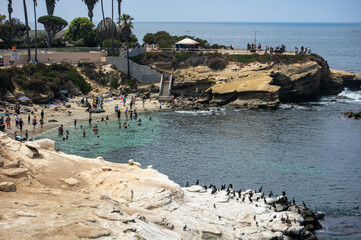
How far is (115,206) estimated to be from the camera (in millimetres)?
22906

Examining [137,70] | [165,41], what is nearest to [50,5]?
[165,41]

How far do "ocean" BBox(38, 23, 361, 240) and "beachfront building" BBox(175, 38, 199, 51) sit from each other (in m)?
20.8

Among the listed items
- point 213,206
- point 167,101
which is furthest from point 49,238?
point 167,101

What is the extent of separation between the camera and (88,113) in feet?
198

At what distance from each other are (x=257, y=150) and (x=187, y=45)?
40173 mm

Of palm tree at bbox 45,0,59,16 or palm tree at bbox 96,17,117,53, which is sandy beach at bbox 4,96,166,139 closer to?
palm tree at bbox 96,17,117,53

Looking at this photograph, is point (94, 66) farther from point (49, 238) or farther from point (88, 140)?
point (49, 238)

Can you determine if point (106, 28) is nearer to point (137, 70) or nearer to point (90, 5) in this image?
point (137, 70)

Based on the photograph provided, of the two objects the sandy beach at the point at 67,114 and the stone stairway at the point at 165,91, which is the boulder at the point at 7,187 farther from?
the stone stairway at the point at 165,91

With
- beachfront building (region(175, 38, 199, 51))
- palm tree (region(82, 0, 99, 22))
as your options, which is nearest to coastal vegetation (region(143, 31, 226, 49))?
beachfront building (region(175, 38, 199, 51))

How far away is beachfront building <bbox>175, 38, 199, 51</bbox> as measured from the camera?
81938 mm

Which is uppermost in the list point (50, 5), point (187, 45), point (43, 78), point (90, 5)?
point (90, 5)

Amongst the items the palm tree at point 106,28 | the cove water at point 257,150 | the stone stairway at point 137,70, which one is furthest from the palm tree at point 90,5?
the cove water at point 257,150

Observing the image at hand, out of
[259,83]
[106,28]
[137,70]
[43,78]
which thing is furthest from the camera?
[106,28]
